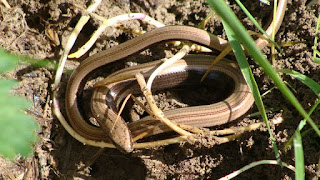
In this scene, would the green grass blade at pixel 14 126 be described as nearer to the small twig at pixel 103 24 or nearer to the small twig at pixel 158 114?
the small twig at pixel 158 114

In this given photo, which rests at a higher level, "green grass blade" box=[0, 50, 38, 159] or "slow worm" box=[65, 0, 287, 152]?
"slow worm" box=[65, 0, 287, 152]

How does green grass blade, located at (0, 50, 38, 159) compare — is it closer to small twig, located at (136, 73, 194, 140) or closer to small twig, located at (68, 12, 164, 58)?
small twig, located at (136, 73, 194, 140)

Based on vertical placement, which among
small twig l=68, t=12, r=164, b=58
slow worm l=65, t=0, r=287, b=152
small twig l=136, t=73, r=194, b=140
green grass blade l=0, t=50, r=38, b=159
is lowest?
green grass blade l=0, t=50, r=38, b=159

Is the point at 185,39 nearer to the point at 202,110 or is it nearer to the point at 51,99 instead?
the point at 202,110

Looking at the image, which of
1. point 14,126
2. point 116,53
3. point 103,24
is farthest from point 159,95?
point 14,126

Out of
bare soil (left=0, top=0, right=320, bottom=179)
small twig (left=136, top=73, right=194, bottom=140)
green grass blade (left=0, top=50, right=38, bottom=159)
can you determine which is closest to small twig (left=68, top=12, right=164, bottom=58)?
bare soil (left=0, top=0, right=320, bottom=179)

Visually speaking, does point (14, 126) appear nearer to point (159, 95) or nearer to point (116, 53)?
point (116, 53)

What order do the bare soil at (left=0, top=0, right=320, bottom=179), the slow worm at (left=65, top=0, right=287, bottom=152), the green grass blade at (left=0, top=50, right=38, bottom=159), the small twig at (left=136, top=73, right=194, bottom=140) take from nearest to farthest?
the green grass blade at (left=0, top=50, right=38, bottom=159)
the small twig at (left=136, top=73, right=194, bottom=140)
the bare soil at (left=0, top=0, right=320, bottom=179)
the slow worm at (left=65, top=0, right=287, bottom=152)

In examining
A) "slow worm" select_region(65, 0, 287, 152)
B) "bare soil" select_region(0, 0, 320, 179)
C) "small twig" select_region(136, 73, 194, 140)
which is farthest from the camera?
"slow worm" select_region(65, 0, 287, 152)
